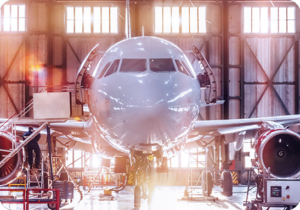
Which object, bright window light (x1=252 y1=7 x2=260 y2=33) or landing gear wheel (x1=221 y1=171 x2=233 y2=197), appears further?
bright window light (x1=252 y1=7 x2=260 y2=33)

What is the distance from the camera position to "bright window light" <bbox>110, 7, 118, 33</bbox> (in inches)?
945

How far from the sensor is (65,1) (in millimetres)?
23953

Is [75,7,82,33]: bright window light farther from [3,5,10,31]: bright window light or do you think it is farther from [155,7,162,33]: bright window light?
[155,7,162,33]: bright window light

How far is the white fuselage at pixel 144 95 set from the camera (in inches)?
258

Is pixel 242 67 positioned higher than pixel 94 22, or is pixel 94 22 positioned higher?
pixel 94 22

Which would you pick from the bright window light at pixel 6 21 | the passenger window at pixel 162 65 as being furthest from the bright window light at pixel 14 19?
the passenger window at pixel 162 65

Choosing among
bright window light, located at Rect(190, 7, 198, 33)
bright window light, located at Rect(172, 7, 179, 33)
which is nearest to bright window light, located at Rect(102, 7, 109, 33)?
bright window light, located at Rect(172, 7, 179, 33)

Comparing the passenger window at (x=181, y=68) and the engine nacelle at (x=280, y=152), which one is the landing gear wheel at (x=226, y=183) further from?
the passenger window at (x=181, y=68)

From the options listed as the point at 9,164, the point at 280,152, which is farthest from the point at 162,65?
the point at 9,164

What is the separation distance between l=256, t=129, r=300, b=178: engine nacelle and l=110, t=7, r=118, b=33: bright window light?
15.2m

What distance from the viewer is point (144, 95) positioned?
6508mm

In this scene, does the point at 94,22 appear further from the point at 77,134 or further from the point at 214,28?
the point at 77,134

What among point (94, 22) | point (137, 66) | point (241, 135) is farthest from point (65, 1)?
point (137, 66)

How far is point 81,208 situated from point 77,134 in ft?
12.5
